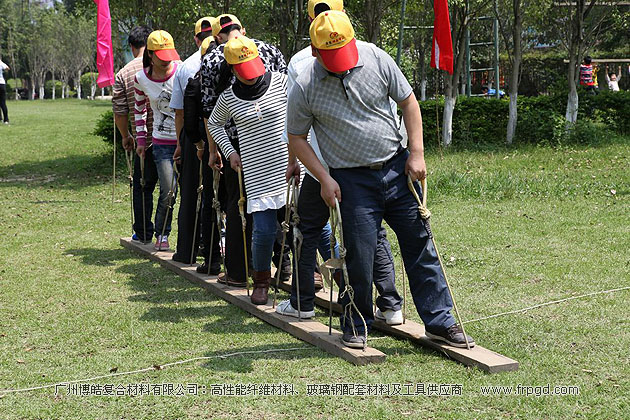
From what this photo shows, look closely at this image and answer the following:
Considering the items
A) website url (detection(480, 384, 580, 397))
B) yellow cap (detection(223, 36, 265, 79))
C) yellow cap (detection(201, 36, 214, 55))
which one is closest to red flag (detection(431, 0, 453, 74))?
yellow cap (detection(201, 36, 214, 55))

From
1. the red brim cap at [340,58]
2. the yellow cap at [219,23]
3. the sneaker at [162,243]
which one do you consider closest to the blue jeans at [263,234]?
the yellow cap at [219,23]

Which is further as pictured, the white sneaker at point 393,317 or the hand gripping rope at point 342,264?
the white sneaker at point 393,317

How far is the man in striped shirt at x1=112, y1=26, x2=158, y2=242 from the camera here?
8.05m

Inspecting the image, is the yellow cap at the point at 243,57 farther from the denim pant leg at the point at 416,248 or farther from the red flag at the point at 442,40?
the red flag at the point at 442,40

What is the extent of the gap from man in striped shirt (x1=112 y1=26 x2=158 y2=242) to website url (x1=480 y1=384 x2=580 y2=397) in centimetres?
481

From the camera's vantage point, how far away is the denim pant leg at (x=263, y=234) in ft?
19.3

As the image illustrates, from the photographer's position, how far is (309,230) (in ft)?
17.5

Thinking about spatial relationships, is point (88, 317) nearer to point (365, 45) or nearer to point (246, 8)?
point (365, 45)

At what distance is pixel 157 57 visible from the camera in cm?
740

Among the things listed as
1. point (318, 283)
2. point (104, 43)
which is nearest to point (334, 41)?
point (318, 283)

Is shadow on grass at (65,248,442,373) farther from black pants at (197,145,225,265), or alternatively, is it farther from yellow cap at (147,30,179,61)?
yellow cap at (147,30,179,61)

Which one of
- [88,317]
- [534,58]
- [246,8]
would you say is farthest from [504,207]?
[534,58]

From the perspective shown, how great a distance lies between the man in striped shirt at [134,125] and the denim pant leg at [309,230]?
3.07 m

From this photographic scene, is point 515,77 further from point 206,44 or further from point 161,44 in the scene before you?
point 206,44
